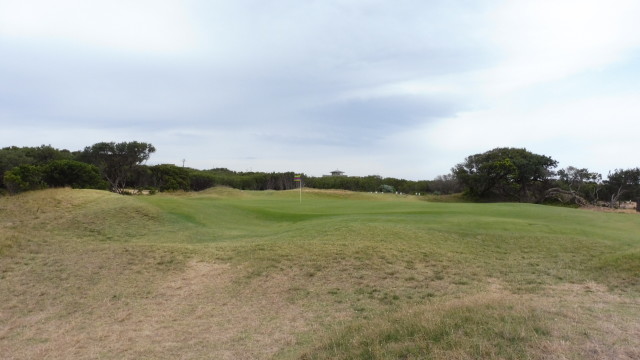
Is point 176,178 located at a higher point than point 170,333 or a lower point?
higher

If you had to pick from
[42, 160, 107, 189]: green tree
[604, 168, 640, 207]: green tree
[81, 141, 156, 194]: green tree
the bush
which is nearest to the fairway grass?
the bush

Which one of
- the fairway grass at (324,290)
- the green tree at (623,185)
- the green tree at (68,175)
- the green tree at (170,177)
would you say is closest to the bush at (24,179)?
the green tree at (68,175)

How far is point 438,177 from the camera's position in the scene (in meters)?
68.7

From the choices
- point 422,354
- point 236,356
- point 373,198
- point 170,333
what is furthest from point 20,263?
point 373,198

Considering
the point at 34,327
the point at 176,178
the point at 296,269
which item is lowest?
the point at 34,327

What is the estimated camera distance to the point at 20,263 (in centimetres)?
1405

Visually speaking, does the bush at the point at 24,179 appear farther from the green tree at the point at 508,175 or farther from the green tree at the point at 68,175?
the green tree at the point at 508,175

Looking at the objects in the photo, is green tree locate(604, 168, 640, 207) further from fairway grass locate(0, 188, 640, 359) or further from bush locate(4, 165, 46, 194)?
bush locate(4, 165, 46, 194)

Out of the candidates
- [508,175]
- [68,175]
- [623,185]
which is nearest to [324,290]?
[68,175]

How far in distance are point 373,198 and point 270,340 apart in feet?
135

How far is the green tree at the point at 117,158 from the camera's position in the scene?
6112cm

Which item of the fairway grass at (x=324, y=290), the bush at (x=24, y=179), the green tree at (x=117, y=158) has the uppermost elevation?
the green tree at (x=117, y=158)

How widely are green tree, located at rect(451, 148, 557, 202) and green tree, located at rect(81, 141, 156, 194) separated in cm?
4744

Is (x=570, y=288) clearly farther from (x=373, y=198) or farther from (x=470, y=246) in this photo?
(x=373, y=198)
